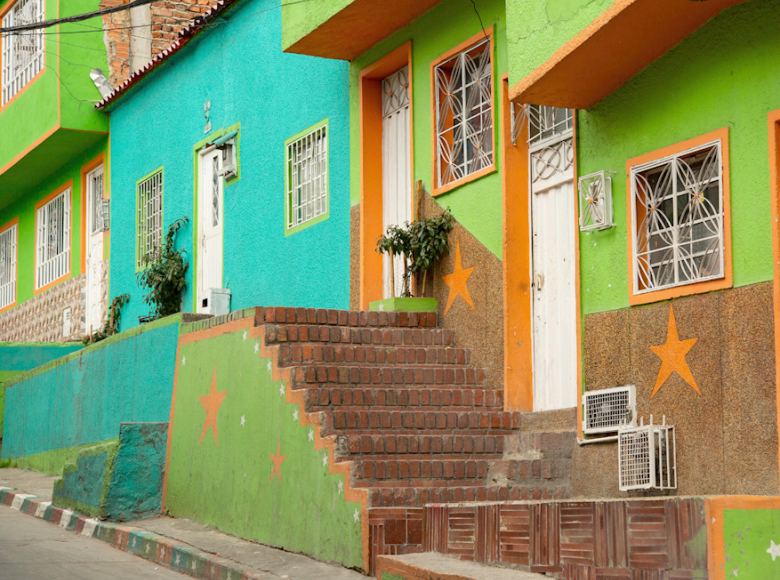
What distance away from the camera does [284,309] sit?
9570mm

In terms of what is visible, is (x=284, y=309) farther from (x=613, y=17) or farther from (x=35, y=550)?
(x=613, y=17)

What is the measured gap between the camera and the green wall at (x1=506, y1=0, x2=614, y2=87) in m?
7.42

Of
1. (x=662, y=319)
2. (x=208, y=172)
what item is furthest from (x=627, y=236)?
(x=208, y=172)

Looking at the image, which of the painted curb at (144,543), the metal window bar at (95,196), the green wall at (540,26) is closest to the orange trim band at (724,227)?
the green wall at (540,26)

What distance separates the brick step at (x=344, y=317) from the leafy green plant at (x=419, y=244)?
0.40 metres

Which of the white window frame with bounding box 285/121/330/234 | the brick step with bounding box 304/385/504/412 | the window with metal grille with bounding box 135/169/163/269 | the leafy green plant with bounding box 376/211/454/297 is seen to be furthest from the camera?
the window with metal grille with bounding box 135/169/163/269

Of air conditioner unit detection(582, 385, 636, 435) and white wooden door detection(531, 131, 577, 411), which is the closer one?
air conditioner unit detection(582, 385, 636, 435)

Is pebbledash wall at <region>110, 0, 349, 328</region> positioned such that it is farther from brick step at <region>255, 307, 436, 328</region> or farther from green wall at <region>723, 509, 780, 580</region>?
green wall at <region>723, 509, 780, 580</region>

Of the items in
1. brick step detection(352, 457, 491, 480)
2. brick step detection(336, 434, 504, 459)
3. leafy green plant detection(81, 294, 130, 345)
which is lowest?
brick step detection(352, 457, 491, 480)

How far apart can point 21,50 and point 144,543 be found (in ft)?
43.1

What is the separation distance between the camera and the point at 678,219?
764 cm

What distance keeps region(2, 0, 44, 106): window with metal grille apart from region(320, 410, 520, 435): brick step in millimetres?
12450

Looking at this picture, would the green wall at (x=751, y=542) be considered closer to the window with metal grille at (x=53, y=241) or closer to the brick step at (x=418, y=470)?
the brick step at (x=418, y=470)

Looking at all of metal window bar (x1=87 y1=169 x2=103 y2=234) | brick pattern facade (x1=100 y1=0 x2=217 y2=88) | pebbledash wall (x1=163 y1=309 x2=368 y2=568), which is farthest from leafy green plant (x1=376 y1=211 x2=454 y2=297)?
metal window bar (x1=87 y1=169 x2=103 y2=234)
